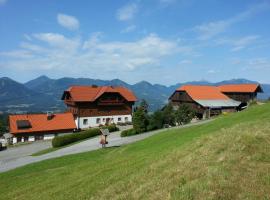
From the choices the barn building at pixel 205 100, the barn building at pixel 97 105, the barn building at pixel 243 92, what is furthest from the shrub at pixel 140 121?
the barn building at pixel 243 92

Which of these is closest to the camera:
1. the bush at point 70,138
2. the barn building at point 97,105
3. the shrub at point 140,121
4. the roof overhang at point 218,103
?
the bush at point 70,138

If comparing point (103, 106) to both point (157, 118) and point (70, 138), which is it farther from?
point (70, 138)

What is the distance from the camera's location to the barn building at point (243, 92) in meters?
86.1

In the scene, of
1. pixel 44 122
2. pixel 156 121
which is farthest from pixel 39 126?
pixel 156 121

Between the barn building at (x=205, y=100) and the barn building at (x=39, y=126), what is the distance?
1094 inches

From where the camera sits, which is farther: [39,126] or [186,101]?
[186,101]

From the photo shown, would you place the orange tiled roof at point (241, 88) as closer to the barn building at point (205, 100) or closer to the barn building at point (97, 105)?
the barn building at point (205, 100)

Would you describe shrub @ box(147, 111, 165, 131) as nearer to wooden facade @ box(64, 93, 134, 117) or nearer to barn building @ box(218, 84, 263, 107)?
wooden facade @ box(64, 93, 134, 117)

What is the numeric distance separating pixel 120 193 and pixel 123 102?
73752mm

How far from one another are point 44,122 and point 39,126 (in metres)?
1.86

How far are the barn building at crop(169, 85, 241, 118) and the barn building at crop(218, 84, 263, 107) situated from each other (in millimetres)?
1982

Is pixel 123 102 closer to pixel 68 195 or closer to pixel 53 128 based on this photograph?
pixel 53 128

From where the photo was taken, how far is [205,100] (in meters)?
82.1

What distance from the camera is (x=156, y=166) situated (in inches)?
596
